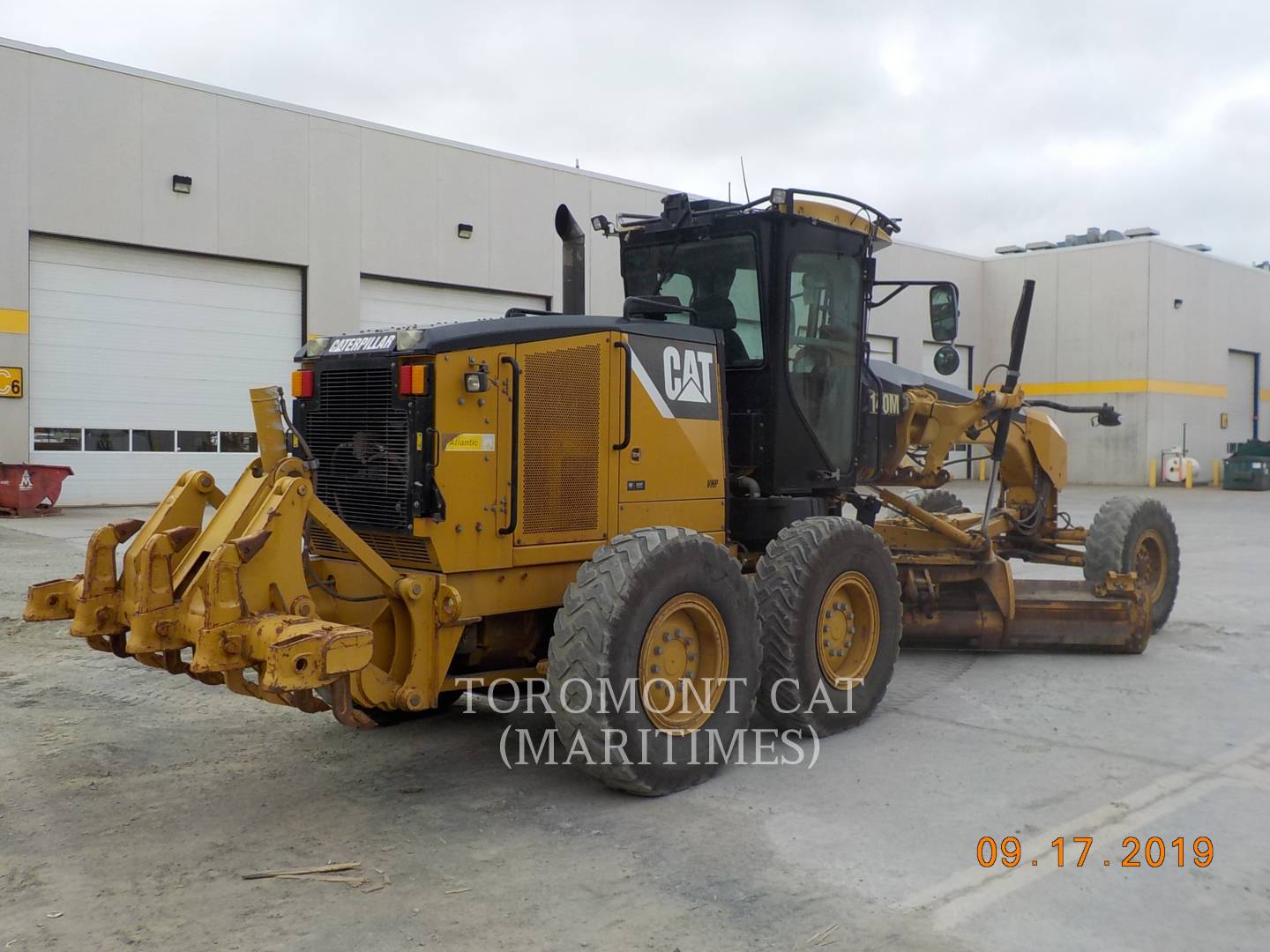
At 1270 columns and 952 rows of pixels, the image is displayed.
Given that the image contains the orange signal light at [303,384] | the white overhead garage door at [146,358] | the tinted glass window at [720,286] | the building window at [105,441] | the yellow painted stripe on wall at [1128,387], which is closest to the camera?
the orange signal light at [303,384]

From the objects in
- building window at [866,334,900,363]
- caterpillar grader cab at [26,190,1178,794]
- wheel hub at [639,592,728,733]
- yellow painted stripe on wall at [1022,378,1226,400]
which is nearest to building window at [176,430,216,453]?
caterpillar grader cab at [26,190,1178,794]

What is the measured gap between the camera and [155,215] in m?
18.6

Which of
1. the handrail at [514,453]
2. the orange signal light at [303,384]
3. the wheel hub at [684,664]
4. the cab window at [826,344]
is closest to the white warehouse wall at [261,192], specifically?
the cab window at [826,344]

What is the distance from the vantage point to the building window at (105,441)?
61.0ft

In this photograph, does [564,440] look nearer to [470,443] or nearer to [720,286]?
[470,443]

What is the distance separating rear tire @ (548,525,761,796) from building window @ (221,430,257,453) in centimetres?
1677

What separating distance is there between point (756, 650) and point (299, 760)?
7.33ft

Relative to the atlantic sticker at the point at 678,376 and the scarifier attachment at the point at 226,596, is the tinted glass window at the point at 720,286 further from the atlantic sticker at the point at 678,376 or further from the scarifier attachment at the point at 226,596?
the scarifier attachment at the point at 226,596

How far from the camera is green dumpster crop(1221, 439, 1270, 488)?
97.8ft

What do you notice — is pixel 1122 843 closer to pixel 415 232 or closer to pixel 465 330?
pixel 465 330

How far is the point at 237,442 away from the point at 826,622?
1678 cm

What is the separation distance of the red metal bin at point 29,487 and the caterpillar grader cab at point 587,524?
13620 millimetres

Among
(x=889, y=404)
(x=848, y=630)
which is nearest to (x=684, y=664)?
(x=848, y=630)

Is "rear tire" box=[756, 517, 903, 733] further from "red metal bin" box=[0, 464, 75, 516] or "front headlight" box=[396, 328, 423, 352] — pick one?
"red metal bin" box=[0, 464, 75, 516]
